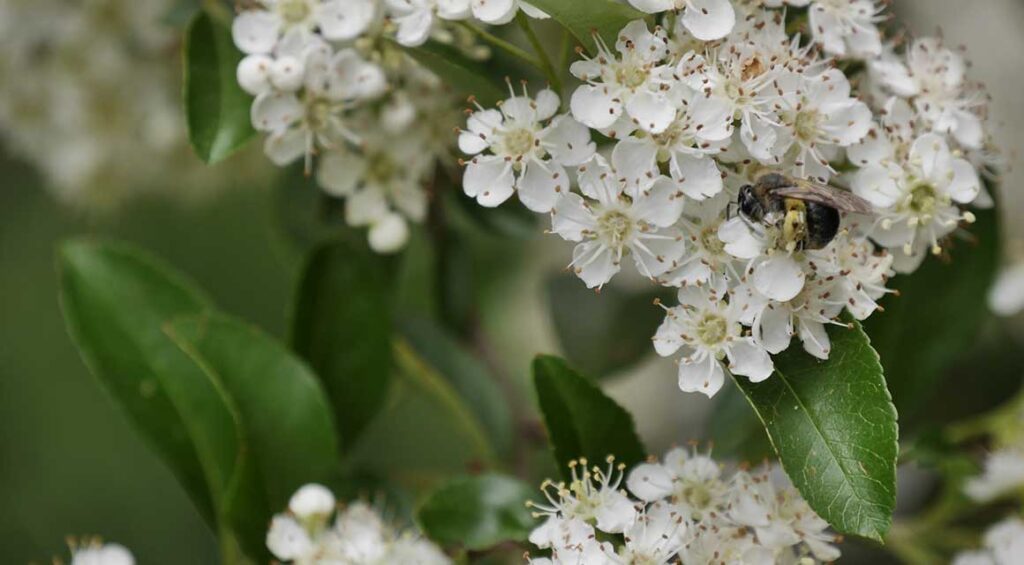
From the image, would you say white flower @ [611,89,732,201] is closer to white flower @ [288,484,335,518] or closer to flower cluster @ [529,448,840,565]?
flower cluster @ [529,448,840,565]

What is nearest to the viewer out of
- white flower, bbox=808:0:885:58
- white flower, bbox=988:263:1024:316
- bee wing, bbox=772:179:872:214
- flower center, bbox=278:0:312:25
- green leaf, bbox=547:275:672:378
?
bee wing, bbox=772:179:872:214

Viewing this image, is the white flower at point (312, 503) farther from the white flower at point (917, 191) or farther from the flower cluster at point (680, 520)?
the white flower at point (917, 191)

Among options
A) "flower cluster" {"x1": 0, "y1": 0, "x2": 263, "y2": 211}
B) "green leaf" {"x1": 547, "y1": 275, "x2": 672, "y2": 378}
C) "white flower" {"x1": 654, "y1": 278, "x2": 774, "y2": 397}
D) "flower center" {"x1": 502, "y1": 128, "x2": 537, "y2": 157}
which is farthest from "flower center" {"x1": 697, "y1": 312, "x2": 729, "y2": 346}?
"flower cluster" {"x1": 0, "y1": 0, "x2": 263, "y2": 211}

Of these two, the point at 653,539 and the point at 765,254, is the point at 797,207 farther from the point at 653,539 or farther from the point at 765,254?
the point at 653,539

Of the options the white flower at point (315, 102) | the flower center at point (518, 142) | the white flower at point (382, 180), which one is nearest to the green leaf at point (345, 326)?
the white flower at point (382, 180)

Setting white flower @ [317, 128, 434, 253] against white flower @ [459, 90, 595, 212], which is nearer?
white flower @ [459, 90, 595, 212]

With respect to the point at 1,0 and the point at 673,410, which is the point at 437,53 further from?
the point at 673,410

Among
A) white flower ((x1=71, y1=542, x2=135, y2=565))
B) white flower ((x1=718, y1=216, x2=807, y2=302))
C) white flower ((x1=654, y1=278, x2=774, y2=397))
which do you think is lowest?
white flower ((x1=71, y1=542, x2=135, y2=565))
